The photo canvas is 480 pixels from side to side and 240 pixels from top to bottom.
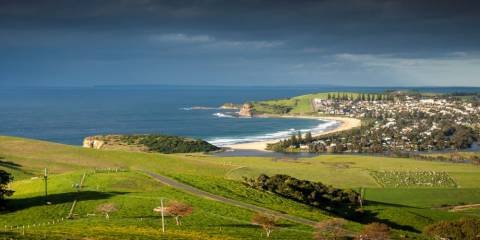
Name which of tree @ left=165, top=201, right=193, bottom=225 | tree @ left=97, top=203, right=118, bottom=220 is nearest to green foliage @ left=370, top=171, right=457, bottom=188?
tree @ left=165, top=201, right=193, bottom=225

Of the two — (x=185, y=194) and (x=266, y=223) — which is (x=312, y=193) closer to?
(x=185, y=194)

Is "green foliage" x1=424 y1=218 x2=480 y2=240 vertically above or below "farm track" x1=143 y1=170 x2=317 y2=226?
below

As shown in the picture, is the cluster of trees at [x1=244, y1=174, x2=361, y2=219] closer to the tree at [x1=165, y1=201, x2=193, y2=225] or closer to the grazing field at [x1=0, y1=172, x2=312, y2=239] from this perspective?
the grazing field at [x1=0, y1=172, x2=312, y2=239]

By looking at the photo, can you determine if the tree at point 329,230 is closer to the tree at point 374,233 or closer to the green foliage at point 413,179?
the tree at point 374,233

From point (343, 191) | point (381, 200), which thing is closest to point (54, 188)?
point (343, 191)

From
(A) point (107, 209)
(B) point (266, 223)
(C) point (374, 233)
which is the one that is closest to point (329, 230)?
(C) point (374, 233)

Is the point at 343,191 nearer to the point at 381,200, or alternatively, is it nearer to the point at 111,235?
the point at 381,200
